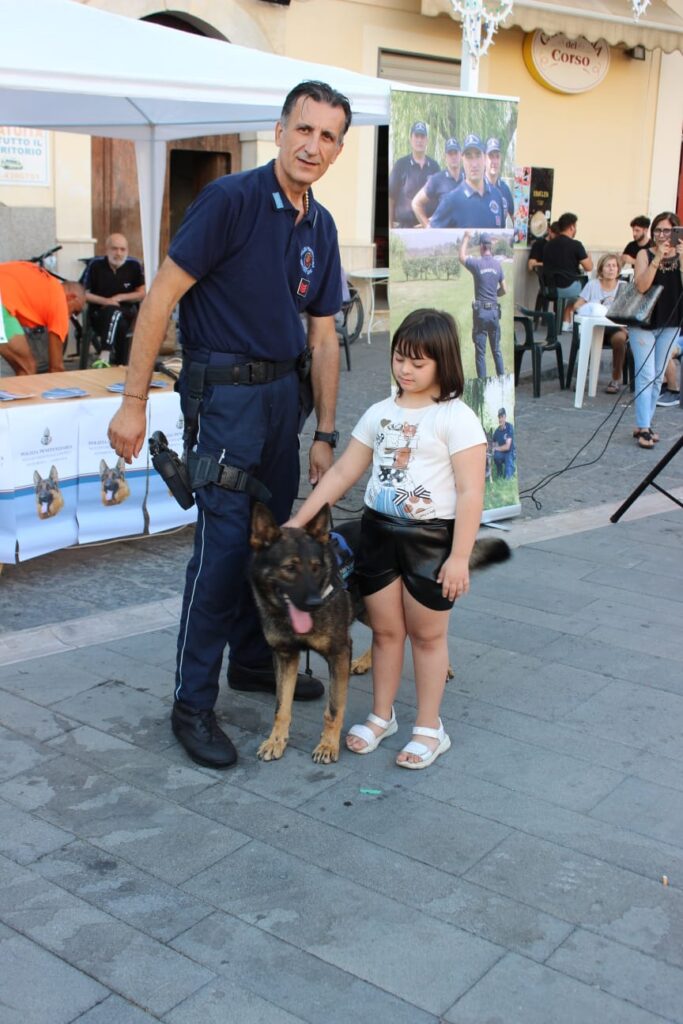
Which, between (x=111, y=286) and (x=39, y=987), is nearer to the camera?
(x=39, y=987)

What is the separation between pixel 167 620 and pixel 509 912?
249 cm

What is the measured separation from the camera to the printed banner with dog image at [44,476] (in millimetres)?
5473

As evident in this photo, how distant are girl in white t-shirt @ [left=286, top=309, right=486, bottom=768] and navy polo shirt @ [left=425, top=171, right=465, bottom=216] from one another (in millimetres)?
2523

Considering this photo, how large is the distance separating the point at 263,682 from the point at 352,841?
1.12 metres

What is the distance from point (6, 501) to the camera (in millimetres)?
5445

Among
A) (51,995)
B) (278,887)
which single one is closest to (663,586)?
(278,887)

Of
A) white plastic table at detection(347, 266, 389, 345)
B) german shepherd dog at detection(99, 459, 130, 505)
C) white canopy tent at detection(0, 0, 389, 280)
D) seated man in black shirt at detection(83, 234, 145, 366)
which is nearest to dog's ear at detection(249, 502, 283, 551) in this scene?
german shepherd dog at detection(99, 459, 130, 505)

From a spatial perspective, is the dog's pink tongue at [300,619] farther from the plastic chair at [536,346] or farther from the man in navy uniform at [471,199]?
the plastic chair at [536,346]

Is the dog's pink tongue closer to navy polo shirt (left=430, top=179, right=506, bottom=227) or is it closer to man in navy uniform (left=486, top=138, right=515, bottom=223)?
navy polo shirt (left=430, top=179, right=506, bottom=227)

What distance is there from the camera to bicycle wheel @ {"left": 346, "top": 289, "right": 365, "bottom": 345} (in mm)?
13828

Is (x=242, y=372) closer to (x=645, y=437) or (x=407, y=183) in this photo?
(x=407, y=183)

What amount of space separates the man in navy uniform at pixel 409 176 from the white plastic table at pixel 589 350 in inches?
207

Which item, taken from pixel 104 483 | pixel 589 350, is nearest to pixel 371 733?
pixel 104 483

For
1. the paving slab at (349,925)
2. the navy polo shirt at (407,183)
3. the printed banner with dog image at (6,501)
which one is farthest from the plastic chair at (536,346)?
the paving slab at (349,925)
